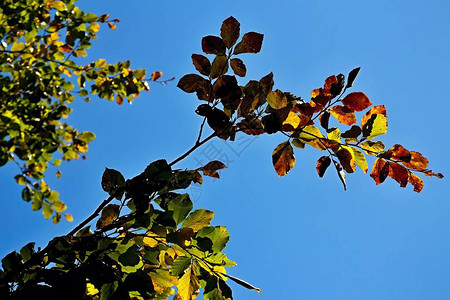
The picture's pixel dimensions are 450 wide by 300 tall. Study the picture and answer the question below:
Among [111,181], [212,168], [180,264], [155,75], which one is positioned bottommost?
[180,264]

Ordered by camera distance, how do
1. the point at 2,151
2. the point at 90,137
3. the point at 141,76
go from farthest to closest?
the point at 141,76 < the point at 90,137 < the point at 2,151

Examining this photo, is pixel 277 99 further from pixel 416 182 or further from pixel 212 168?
pixel 416 182

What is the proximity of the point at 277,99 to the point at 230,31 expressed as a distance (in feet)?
0.63

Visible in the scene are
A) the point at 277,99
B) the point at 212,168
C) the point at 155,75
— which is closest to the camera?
the point at 277,99

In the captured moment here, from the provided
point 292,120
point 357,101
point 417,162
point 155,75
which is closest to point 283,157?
point 292,120

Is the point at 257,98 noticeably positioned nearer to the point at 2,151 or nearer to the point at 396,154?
the point at 396,154

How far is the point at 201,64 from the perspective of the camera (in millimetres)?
784

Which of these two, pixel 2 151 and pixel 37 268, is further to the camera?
pixel 2 151


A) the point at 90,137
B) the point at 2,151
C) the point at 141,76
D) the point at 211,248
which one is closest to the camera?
the point at 211,248

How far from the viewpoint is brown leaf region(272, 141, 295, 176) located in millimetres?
781

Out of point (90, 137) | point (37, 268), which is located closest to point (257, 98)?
point (37, 268)

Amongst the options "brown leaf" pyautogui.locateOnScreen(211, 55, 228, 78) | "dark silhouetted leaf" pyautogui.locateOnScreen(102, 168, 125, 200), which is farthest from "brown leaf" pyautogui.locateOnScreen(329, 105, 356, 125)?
"dark silhouetted leaf" pyautogui.locateOnScreen(102, 168, 125, 200)

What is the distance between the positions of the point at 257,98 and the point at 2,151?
2.11 meters

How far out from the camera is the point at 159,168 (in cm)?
73
